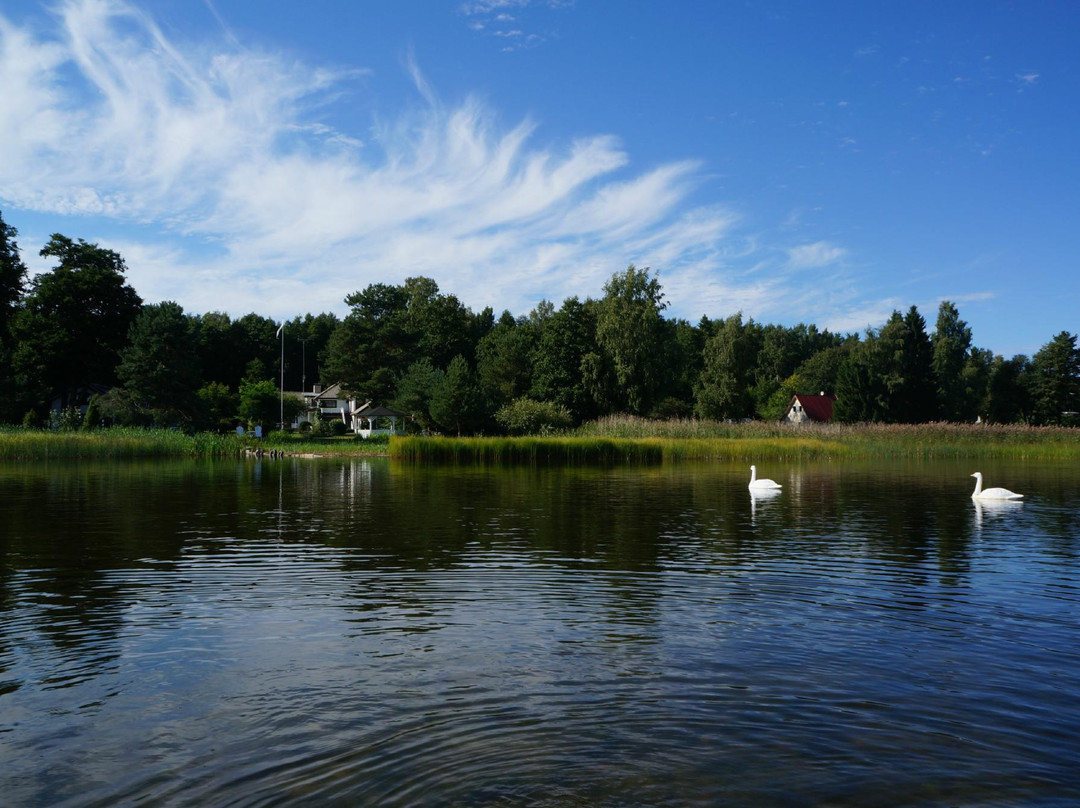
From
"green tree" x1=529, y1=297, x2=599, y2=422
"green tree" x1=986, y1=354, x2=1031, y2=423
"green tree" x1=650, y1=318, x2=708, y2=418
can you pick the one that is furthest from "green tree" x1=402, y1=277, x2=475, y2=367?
"green tree" x1=986, y1=354, x2=1031, y2=423

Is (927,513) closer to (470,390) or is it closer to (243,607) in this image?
(243,607)

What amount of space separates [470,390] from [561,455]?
1460 cm

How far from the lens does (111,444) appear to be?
49500 mm

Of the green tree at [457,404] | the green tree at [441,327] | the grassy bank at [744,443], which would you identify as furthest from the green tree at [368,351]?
the grassy bank at [744,443]

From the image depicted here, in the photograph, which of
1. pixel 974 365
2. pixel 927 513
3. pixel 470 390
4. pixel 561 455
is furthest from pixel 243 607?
pixel 974 365

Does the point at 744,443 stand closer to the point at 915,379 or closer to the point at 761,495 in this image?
the point at 761,495

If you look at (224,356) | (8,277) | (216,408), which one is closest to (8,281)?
(8,277)

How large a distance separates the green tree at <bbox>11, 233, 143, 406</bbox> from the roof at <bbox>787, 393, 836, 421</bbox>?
73.6 meters

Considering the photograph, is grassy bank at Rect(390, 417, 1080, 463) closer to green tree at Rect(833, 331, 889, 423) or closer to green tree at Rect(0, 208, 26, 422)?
green tree at Rect(833, 331, 889, 423)

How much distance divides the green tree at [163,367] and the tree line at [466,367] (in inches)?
4.5

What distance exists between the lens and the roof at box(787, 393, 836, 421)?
315ft

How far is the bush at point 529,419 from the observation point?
5747 centimetres

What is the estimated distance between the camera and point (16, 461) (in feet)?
146

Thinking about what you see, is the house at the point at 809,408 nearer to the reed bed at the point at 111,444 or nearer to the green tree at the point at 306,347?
the reed bed at the point at 111,444
